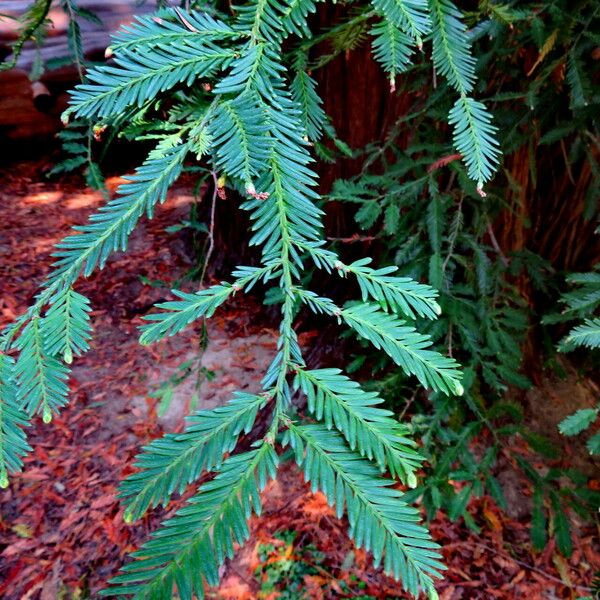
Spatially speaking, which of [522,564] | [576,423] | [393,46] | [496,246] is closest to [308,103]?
[393,46]

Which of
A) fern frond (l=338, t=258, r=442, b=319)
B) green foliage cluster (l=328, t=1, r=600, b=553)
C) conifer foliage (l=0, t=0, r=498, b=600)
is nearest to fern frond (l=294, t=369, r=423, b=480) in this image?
conifer foliage (l=0, t=0, r=498, b=600)

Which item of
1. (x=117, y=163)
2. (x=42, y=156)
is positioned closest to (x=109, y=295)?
(x=117, y=163)

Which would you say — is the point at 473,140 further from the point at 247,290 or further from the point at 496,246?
the point at 496,246

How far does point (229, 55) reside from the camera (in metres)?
0.61

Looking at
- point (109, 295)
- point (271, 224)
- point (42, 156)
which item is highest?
point (271, 224)

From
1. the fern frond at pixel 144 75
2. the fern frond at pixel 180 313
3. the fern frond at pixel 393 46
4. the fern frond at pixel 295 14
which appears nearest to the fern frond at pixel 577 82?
the fern frond at pixel 393 46

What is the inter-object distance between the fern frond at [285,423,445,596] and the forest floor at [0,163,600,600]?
4.00 feet

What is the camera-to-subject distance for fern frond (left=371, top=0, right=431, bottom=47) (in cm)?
62

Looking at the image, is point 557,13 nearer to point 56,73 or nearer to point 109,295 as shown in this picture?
point 109,295

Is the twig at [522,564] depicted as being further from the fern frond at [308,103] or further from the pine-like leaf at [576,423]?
the fern frond at [308,103]

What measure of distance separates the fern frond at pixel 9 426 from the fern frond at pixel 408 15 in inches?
24.6

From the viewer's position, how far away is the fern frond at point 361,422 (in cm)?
51

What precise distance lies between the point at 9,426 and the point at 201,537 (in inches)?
9.4

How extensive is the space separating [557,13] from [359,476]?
4.08ft
